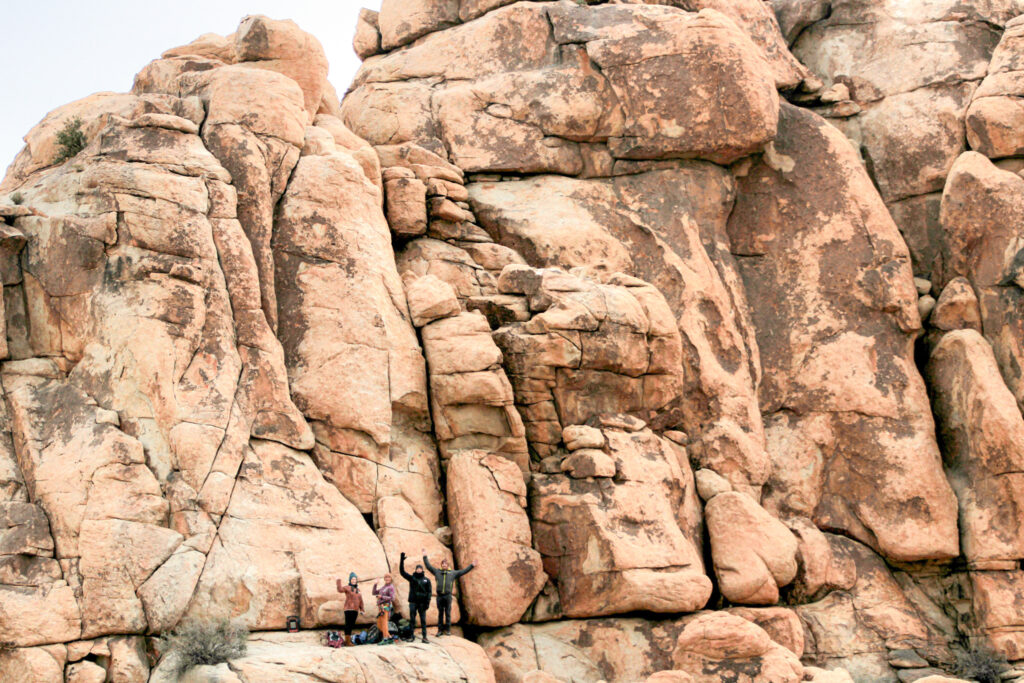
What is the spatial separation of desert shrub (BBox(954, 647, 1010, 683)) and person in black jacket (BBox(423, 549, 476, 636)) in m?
9.94

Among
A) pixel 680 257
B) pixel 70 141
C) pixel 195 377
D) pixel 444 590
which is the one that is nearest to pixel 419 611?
pixel 444 590

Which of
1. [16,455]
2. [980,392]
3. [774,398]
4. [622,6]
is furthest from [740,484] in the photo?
[16,455]

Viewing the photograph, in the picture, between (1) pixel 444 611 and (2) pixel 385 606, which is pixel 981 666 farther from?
(2) pixel 385 606

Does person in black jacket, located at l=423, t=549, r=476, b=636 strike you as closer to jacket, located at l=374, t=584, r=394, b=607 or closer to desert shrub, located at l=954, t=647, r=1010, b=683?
jacket, located at l=374, t=584, r=394, b=607

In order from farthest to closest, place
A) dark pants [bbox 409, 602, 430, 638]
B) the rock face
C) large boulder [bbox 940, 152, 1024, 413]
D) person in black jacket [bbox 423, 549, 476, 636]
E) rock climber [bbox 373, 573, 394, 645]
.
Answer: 1. large boulder [bbox 940, 152, 1024, 413]
2. person in black jacket [bbox 423, 549, 476, 636]
3. dark pants [bbox 409, 602, 430, 638]
4. the rock face
5. rock climber [bbox 373, 573, 394, 645]

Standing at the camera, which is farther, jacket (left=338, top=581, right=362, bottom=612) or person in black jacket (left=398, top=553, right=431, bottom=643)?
person in black jacket (left=398, top=553, right=431, bottom=643)

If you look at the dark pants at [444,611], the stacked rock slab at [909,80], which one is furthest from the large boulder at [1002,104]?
the dark pants at [444,611]

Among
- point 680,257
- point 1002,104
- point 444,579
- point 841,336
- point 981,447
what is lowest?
point 444,579

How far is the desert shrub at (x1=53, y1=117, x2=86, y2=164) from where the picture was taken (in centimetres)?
2414

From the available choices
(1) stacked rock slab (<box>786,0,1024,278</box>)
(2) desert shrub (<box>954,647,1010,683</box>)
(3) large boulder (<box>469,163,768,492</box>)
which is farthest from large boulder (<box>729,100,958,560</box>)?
(2) desert shrub (<box>954,647,1010,683</box>)

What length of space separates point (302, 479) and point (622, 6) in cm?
1497

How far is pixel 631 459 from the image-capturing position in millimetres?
23484

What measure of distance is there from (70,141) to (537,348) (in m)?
10.0

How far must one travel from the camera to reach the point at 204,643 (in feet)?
58.2
